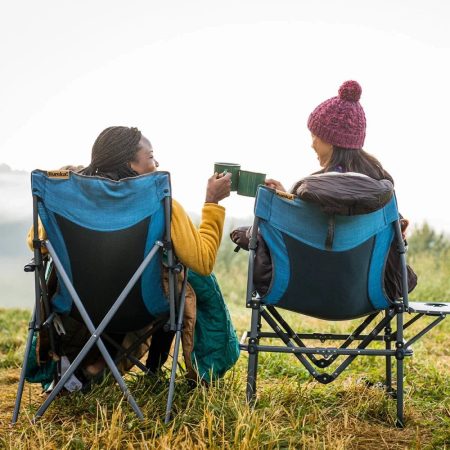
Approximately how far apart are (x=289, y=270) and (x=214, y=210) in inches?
16.9

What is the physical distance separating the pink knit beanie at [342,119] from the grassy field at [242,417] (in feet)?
3.98

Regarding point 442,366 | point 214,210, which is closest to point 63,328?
point 214,210

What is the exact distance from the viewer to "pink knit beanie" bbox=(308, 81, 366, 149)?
3.46m

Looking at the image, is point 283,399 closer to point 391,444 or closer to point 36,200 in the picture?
point 391,444

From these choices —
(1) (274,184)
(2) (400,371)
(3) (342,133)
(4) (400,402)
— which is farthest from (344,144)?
(4) (400,402)

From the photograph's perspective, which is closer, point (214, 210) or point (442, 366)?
point (214, 210)

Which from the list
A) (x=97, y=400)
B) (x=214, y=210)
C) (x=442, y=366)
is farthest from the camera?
(x=442, y=366)

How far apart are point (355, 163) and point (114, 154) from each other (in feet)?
3.81

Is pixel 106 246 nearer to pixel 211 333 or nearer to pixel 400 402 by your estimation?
pixel 211 333

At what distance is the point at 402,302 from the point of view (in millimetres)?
3223

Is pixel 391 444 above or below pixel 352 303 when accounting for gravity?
below

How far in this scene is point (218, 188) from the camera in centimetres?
A: 314

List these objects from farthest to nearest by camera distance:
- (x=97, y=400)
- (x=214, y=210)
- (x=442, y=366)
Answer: (x=442, y=366) → (x=214, y=210) → (x=97, y=400)

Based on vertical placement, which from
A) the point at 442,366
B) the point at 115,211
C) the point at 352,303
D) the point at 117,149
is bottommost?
the point at 442,366
